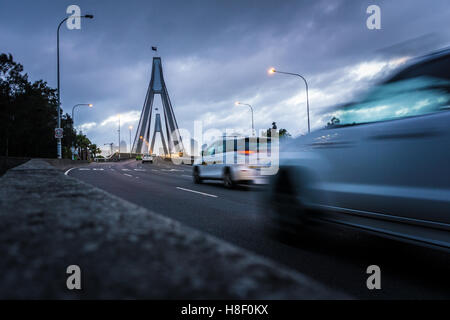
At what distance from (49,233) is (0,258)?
12 cm

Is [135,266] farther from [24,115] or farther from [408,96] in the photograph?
[24,115]

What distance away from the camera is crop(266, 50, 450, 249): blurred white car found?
7.97 ft

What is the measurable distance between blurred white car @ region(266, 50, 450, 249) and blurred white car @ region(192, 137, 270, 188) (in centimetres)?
528

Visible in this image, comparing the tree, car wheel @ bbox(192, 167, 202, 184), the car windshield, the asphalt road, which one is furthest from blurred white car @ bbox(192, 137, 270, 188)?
the tree

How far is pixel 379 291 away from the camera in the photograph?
8.06 feet

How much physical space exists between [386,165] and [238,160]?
7229 mm

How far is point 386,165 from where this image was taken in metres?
2.80

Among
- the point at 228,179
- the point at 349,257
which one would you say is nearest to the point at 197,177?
the point at 228,179

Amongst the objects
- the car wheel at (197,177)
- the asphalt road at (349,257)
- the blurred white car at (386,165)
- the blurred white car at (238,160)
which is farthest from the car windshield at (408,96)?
the car wheel at (197,177)

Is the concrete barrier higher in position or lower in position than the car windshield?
lower

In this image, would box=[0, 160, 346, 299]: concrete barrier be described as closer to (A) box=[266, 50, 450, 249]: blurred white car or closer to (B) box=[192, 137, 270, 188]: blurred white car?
(A) box=[266, 50, 450, 249]: blurred white car

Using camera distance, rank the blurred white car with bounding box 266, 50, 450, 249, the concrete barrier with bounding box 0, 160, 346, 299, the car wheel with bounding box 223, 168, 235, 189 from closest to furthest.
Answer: the concrete barrier with bounding box 0, 160, 346, 299 → the blurred white car with bounding box 266, 50, 450, 249 → the car wheel with bounding box 223, 168, 235, 189

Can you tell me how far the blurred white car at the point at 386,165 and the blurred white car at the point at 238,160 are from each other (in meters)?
5.28
